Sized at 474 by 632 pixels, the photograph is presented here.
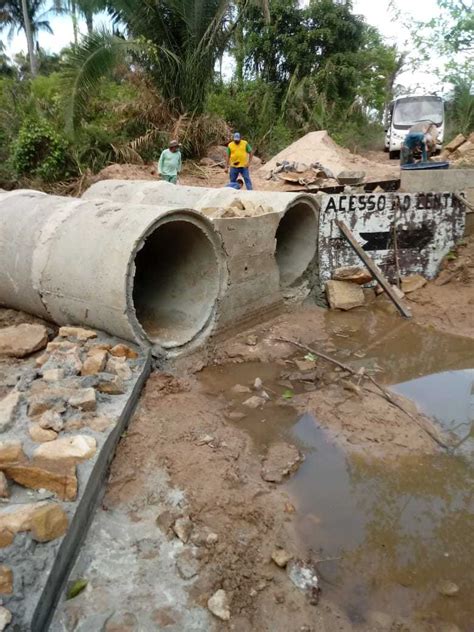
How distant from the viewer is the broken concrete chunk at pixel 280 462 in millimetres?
3664

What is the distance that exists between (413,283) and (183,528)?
17.5 feet

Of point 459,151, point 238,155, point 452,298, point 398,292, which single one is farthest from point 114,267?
point 459,151

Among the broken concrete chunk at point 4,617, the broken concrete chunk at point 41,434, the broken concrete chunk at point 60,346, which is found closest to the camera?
the broken concrete chunk at point 4,617

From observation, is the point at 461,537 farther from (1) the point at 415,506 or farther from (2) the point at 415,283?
(2) the point at 415,283

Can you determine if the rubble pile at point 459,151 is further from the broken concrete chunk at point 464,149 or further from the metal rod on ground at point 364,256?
the metal rod on ground at point 364,256

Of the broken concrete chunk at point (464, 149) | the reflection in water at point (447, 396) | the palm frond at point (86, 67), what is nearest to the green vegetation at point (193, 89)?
the palm frond at point (86, 67)

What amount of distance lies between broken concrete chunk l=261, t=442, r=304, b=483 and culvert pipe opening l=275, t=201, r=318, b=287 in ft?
11.2

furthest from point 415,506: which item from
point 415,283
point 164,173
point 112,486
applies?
point 164,173

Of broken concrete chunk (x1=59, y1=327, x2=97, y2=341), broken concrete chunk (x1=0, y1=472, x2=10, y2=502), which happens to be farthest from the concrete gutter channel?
broken concrete chunk (x1=0, y1=472, x2=10, y2=502)

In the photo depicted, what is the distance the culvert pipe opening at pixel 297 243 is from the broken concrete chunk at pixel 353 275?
Result: 41 cm

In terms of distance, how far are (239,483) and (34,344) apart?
2.43 m

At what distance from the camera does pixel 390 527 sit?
3.22 metres

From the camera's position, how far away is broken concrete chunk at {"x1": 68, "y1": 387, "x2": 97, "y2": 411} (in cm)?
363

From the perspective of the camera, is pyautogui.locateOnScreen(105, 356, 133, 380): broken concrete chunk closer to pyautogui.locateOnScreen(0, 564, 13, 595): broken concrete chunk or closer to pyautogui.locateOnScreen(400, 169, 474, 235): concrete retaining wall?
pyautogui.locateOnScreen(0, 564, 13, 595): broken concrete chunk
